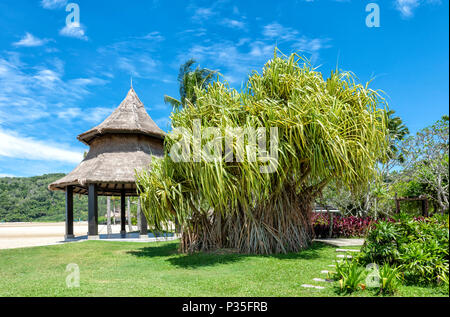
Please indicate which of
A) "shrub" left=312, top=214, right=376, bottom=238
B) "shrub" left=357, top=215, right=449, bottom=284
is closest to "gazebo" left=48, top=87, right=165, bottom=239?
"shrub" left=312, top=214, right=376, bottom=238

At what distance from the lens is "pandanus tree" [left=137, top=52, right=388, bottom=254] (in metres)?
7.74

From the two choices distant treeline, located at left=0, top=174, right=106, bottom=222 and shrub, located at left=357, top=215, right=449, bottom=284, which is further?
distant treeline, located at left=0, top=174, right=106, bottom=222

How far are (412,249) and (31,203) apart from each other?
58.0 m

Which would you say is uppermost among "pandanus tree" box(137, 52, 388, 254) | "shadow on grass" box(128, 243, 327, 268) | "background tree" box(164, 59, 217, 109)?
"background tree" box(164, 59, 217, 109)

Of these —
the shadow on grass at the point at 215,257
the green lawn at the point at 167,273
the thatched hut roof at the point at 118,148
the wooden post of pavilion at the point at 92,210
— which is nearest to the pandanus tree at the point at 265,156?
the shadow on grass at the point at 215,257

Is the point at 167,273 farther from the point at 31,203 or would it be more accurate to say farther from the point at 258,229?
the point at 31,203

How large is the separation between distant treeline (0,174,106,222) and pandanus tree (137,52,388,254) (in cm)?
4326

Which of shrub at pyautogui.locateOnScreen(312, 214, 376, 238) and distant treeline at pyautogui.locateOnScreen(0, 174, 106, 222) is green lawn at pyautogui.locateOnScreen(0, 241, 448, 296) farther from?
distant treeline at pyautogui.locateOnScreen(0, 174, 106, 222)

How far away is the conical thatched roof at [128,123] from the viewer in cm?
1541

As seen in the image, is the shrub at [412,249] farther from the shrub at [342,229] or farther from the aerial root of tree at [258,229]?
the shrub at [342,229]
